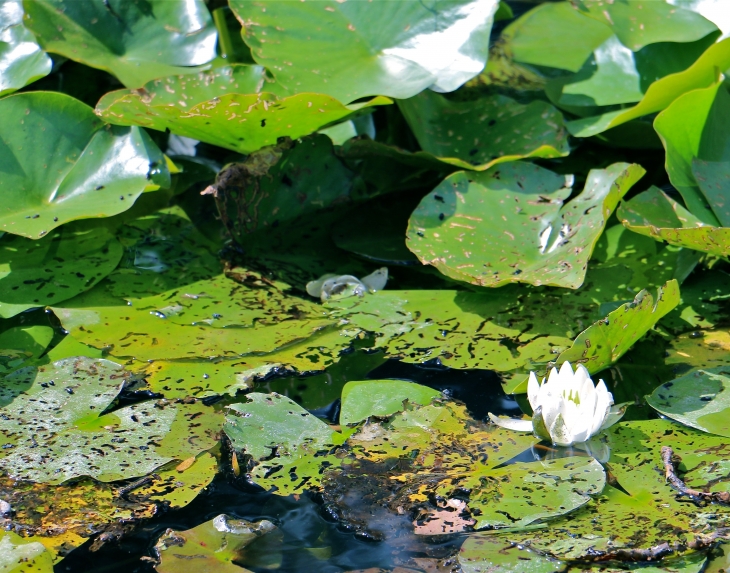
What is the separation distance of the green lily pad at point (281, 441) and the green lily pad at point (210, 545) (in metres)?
0.09

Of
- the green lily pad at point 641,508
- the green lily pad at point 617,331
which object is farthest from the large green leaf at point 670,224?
the green lily pad at point 641,508

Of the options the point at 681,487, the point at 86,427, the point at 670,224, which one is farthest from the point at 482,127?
the point at 86,427

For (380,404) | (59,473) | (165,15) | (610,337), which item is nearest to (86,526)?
(59,473)

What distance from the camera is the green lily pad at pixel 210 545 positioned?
1021mm

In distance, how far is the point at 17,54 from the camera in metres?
1.93

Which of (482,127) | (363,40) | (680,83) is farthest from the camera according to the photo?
(482,127)

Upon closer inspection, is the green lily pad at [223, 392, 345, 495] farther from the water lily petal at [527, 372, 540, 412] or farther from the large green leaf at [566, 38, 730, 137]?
the large green leaf at [566, 38, 730, 137]

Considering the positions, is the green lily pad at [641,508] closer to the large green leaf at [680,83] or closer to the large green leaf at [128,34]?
the large green leaf at [680,83]

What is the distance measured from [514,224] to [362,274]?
39cm

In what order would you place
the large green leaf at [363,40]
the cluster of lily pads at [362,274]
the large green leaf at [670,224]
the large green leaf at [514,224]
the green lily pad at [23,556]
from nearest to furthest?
the green lily pad at [23,556] → the cluster of lily pads at [362,274] → the large green leaf at [670,224] → the large green leaf at [514,224] → the large green leaf at [363,40]

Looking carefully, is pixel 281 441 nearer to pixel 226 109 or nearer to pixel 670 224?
pixel 226 109

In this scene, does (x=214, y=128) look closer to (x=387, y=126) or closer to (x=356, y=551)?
(x=387, y=126)

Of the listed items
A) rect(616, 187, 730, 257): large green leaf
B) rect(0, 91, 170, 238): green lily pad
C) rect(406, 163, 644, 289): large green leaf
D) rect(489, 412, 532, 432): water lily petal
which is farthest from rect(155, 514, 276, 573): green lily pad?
rect(616, 187, 730, 257): large green leaf

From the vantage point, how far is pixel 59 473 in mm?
1183
